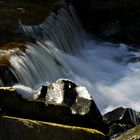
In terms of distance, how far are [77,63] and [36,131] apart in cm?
742

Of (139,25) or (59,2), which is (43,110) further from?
(139,25)

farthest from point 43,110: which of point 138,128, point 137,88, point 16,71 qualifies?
point 137,88

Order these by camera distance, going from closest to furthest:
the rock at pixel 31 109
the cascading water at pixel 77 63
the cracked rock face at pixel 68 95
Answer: the rock at pixel 31 109 < the cracked rock face at pixel 68 95 < the cascading water at pixel 77 63

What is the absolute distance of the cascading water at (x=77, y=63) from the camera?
10758 millimetres

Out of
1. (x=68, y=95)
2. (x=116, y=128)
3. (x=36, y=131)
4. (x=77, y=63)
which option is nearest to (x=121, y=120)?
(x=116, y=128)

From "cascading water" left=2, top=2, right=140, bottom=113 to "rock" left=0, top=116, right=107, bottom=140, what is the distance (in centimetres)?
409

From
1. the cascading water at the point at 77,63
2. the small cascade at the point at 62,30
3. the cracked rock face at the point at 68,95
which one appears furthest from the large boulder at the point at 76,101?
the small cascade at the point at 62,30

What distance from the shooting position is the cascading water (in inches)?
424

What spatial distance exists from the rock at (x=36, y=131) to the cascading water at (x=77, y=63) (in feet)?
13.4

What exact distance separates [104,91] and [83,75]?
809 mm

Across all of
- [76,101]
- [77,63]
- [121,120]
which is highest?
[77,63]

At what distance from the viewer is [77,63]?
508 inches

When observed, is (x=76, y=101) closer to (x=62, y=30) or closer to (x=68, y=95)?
(x=68, y=95)

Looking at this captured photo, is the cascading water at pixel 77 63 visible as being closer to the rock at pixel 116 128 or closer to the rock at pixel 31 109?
the rock at pixel 116 128
